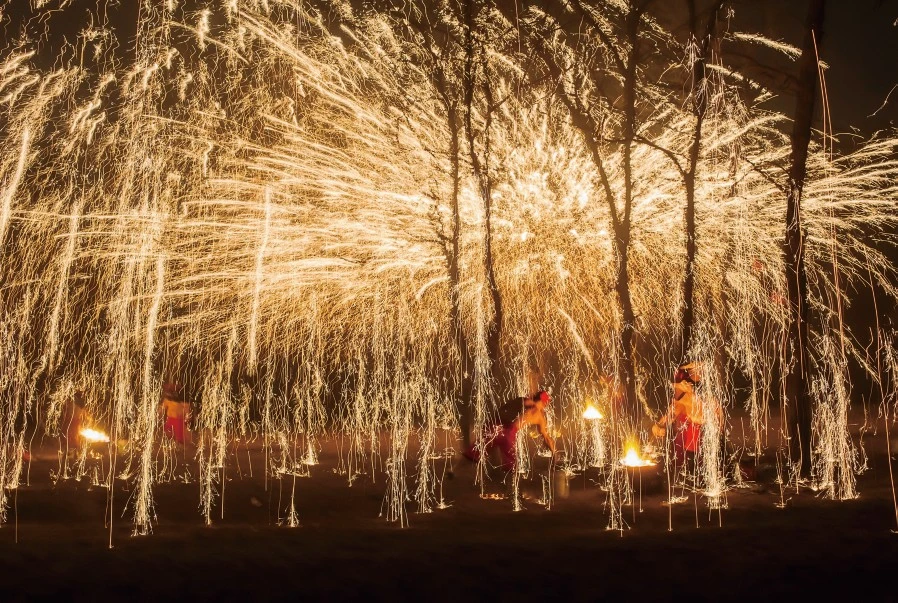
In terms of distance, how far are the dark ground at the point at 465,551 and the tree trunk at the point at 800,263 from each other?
1212 mm

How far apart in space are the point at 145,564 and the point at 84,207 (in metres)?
13.4

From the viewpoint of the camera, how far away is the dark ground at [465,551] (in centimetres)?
709

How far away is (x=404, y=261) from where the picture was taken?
16.5 m

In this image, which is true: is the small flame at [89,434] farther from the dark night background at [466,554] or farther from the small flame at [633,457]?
the small flame at [633,457]

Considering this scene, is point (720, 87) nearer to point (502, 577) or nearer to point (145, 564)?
point (502, 577)

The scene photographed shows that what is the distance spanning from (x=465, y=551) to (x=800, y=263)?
6.48 meters

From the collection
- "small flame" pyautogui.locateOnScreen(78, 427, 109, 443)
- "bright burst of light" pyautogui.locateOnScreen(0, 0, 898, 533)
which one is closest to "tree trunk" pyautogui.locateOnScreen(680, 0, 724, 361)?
"bright burst of light" pyautogui.locateOnScreen(0, 0, 898, 533)

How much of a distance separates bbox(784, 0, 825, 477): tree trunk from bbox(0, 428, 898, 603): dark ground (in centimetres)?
121

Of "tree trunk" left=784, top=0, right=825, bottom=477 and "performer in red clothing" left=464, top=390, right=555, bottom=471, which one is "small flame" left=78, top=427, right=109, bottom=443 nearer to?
"performer in red clothing" left=464, top=390, right=555, bottom=471

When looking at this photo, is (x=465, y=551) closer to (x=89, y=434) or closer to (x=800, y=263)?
(x=800, y=263)

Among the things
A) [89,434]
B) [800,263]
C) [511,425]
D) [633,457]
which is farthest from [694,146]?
[89,434]

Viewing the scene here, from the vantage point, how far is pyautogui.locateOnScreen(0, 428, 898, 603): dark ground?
7.09m

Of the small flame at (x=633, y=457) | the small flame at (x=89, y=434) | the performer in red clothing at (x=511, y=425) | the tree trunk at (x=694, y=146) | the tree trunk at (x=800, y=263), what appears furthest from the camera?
the small flame at (x=89, y=434)

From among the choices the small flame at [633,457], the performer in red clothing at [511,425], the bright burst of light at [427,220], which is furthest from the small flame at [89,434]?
the small flame at [633,457]
